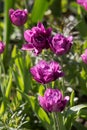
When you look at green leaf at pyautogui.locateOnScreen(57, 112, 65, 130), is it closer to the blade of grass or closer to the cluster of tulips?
the cluster of tulips

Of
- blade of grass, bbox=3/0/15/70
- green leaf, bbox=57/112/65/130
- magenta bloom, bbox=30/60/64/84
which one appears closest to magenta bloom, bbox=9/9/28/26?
magenta bloom, bbox=30/60/64/84

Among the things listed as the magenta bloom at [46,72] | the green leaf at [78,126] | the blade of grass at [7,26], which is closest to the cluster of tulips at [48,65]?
the magenta bloom at [46,72]

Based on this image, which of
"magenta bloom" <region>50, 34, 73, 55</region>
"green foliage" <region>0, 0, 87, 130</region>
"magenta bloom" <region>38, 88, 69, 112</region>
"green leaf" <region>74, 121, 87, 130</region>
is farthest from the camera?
"green leaf" <region>74, 121, 87, 130</region>


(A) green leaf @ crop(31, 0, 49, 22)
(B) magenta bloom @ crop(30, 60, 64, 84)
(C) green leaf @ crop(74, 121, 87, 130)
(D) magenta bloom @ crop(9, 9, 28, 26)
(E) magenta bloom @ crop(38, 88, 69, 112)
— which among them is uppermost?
(A) green leaf @ crop(31, 0, 49, 22)

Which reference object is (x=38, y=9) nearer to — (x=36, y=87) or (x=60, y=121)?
(x=36, y=87)

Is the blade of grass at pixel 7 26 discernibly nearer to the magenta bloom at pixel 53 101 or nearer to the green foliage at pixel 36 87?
the green foliage at pixel 36 87

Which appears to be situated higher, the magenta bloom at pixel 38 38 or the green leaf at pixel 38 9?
the green leaf at pixel 38 9

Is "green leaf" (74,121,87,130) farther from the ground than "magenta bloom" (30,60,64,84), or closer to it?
closer to it

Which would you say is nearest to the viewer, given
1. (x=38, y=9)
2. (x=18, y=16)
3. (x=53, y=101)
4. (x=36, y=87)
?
(x=53, y=101)

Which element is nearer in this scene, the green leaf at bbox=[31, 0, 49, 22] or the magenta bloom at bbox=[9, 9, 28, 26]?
the magenta bloom at bbox=[9, 9, 28, 26]

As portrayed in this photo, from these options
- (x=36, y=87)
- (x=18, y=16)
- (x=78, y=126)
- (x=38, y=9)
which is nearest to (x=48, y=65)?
(x=18, y=16)

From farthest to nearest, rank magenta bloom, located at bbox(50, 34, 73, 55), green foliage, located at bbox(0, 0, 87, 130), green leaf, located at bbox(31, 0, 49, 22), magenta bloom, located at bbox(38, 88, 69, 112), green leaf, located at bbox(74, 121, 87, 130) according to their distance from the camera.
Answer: green leaf, located at bbox(31, 0, 49, 22), green leaf, located at bbox(74, 121, 87, 130), green foliage, located at bbox(0, 0, 87, 130), magenta bloom, located at bbox(50, 34, 73, 55), magenta bloom, located at bbox(38, 88, 69, 112)

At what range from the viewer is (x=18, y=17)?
150cm

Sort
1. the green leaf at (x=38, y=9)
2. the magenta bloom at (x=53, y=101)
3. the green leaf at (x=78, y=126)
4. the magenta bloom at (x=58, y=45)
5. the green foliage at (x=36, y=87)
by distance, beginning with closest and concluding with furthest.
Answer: the magenta bloom at (x=53, y=101), the magenta bloom at (x=58, y=45), the green foliage at (x=36, y=87), the green leaf at (x=78, y=126), the green leaf at (x=38, y=9)
